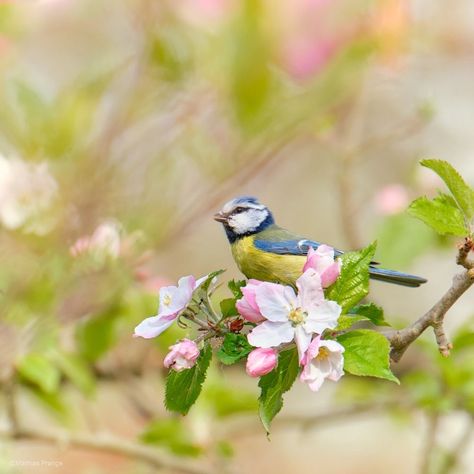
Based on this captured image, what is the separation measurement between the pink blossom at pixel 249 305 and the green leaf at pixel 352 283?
0.26 feet

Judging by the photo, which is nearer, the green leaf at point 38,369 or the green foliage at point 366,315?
the green foliage at point 366,315

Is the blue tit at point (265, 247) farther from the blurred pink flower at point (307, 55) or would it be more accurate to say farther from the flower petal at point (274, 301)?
the blurred pink flower at point (307, 55)

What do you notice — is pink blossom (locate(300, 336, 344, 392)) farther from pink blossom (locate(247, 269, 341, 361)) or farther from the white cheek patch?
the white cheek patch

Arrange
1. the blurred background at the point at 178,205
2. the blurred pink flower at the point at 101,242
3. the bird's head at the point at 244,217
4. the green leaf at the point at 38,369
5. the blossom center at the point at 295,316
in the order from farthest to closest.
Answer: the green leaf at the point at 38,369 < the blurred background at the point at 178,205 < the blurred pink flower at the point at 101,242 < the bird's head at the point at 244,217 < the blossom center at the point at 295,316

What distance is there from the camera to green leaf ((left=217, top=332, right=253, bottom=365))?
66cm

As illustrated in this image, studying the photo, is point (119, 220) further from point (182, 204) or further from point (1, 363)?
point (1, 363)

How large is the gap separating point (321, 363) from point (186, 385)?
117 millimetres

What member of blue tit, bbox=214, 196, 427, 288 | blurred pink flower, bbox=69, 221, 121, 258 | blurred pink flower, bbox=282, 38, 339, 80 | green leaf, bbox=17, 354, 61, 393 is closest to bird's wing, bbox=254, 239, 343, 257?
blue tit, bbox=214, 196, 427, 288

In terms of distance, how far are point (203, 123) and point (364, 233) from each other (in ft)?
3.28

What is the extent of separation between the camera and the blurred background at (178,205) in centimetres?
121

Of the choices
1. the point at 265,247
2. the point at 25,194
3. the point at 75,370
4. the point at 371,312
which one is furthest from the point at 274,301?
the point at 75,370

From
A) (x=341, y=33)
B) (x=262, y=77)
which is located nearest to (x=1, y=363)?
(x=262, y=77)

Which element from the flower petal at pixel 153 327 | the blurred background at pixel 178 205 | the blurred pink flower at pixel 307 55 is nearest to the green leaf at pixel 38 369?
the blurred background at pixel 178 205

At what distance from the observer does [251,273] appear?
0.83 meters
